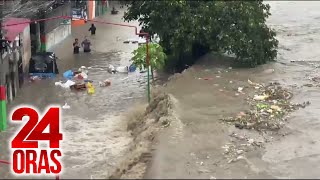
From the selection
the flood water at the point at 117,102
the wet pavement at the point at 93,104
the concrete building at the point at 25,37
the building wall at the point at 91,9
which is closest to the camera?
the flood water at the point at 117,102

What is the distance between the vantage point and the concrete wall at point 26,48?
2190cm

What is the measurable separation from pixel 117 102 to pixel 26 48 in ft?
18.9

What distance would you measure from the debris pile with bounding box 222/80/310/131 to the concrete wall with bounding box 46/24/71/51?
11549mm

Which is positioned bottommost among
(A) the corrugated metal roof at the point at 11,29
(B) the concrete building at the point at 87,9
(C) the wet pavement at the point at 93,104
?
(C) the wet pavement at the point at 93,104

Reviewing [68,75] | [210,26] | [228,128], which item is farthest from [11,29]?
[228,128]

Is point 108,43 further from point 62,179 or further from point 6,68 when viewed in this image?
point 62,179

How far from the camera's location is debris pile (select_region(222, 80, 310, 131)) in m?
14.4

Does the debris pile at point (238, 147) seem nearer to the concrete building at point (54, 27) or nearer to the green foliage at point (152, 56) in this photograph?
the green foliage at point (152, 56)

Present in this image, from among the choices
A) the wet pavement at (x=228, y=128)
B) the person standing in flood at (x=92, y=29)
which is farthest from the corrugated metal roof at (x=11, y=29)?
the person standing in flood at (x=92, y=29)

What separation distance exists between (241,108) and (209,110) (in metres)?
0.92

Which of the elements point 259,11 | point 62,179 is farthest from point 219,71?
point 62,179

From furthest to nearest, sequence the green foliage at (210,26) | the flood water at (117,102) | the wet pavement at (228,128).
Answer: the green foliage at (210,26)
the flood water at (117,102)
the wet pavement at (228,128)

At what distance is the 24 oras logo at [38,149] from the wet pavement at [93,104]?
0.59 meters

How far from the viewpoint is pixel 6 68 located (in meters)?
18.4
